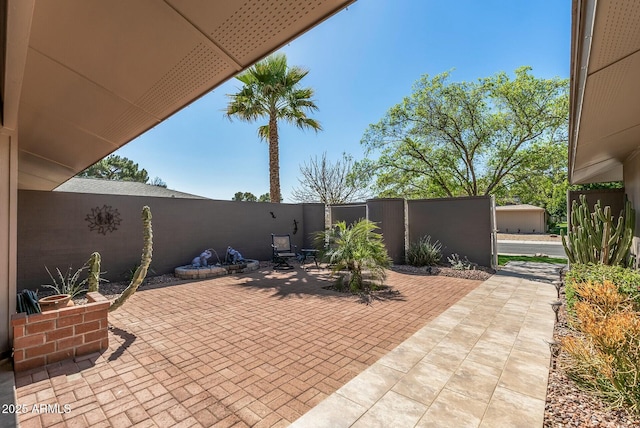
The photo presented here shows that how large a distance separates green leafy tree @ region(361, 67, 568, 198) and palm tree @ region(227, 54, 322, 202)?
178 inches

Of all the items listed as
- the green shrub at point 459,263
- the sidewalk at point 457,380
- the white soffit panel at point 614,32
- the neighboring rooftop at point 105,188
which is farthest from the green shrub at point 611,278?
the neighboring rooftop at point 105,188

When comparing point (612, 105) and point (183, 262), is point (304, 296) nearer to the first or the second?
point (183, 262)

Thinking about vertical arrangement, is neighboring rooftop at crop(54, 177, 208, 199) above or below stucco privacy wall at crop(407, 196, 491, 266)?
above

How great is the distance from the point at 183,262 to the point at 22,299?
4718 millimetres

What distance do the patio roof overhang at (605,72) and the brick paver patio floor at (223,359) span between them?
3.38 meters

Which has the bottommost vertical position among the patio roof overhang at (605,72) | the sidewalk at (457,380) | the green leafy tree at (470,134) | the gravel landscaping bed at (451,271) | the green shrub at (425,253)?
the gravel landscaping bed at (451,271)

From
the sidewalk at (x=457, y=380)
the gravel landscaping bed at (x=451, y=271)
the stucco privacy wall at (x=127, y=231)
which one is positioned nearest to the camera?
the sidewalk at (x=457, y=380)

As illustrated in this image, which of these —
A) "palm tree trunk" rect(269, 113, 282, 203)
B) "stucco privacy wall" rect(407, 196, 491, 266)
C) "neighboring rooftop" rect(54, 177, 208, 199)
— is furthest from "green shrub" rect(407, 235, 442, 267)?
"neighboring rooftop" rect(54, 177, 208, 199)

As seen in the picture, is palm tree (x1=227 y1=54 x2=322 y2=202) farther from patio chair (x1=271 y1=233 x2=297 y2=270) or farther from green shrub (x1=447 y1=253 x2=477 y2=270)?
green shrub (x1=447 y1=253 x2=477 y2=270)

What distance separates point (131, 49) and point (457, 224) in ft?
30.9

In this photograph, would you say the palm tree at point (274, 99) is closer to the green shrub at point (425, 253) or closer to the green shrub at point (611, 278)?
the green shrub at point (425, 253)

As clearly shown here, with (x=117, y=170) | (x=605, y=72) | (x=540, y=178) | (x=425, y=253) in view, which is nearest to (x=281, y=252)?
(x=425, y=253)

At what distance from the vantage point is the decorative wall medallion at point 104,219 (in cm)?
668

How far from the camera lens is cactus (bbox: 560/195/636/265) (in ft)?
16.9
